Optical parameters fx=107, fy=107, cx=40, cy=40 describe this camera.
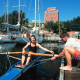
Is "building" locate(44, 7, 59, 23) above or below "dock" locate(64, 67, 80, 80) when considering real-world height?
above

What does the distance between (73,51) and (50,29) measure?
210 ft

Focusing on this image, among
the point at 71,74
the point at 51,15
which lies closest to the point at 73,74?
the point at 71,74

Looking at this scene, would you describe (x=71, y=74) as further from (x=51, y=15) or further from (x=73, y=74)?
(x=51, y=15)

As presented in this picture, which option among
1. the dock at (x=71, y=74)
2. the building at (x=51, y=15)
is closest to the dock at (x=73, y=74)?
the dock at (x=71, y=74)

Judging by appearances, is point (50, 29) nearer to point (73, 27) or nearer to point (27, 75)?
point (73, 27)

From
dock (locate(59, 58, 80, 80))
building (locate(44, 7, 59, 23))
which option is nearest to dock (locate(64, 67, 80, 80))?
dock (locate(59, 58, 80, 80))

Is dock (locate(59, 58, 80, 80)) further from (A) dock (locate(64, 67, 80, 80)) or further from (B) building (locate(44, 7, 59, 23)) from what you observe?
(B) building (locate(44, 7, 59, 23))

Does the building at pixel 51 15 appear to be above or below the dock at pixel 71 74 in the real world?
above

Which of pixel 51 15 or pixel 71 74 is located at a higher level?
pixel 51 15

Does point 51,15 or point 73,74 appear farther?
point 51,15

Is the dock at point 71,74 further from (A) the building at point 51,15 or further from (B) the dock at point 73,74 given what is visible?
(A) the building at point 51,15

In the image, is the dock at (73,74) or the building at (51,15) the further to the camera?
the building at (51,15)

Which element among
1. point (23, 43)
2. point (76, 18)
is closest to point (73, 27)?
point (76, 18)

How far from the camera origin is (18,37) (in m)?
23.6
